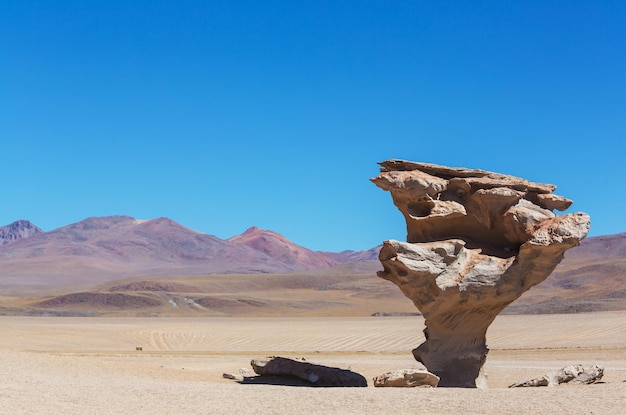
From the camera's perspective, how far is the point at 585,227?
14.8 meters

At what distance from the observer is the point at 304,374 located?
15.7 m

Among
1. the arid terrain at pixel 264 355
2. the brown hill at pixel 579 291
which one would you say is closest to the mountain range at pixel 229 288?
the brown hill at pixel 579 291

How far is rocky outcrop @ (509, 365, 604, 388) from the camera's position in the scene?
14438mm

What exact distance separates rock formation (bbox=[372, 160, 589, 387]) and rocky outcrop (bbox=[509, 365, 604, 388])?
4.51 feet

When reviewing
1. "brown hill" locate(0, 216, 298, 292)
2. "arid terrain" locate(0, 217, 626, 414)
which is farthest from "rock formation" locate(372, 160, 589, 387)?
"brown hill" locate(0, 216, 298, 292)

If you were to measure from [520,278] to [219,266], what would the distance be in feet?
548

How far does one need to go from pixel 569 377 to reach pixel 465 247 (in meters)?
3.14

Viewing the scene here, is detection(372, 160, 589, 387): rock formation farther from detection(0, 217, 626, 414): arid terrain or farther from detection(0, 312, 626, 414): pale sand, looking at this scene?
detection(0, 217, 626, 414): arid terrain

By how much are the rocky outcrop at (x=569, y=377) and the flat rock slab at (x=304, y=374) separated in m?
3.19

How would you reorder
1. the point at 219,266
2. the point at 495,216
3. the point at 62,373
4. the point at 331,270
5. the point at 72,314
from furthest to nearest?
the point at 219,266
the point at 331,270
the point at 72,314
the point at 495,216
the point at 62,373

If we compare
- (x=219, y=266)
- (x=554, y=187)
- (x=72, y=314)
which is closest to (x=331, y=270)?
(x=219, y=266)

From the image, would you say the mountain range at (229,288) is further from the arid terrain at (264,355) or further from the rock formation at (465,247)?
the rock formation at (465,247)

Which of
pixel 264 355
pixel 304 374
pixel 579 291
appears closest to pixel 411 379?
pixel 304 374

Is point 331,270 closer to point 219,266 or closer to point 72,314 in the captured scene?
point 219,266
